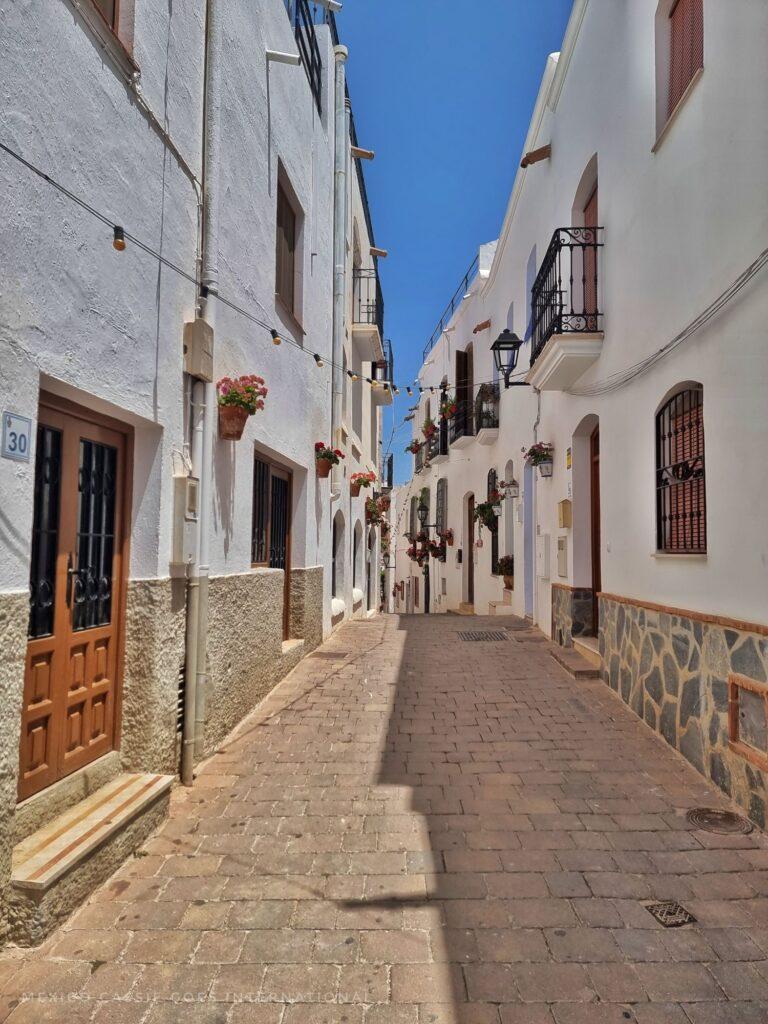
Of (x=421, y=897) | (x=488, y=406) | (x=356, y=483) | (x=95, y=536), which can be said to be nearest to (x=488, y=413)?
(x=488, y=406)

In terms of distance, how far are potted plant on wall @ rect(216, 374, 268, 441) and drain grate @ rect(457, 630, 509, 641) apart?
6.04 meters

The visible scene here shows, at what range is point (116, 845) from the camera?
10.4 feet

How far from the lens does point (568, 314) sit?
23.8ft

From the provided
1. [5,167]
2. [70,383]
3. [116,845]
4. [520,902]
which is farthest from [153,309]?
[520,902]

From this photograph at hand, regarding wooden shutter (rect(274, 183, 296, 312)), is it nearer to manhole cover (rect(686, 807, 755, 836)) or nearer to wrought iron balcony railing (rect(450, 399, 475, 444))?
manhole cover (rect(686, 807, 755, 836))

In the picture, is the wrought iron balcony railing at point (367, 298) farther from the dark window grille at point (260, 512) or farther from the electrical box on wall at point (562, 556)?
the dark window grille at point (260, 512)

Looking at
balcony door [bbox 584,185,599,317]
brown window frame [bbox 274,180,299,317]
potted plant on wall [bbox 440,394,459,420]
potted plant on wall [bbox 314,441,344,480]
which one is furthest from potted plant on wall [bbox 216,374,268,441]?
potted plant on wall [bbox 440,394,459,420]

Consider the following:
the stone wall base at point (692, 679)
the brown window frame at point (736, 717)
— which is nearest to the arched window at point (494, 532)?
the stone wall base at point (692, 679)

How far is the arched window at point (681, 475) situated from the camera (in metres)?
4.91

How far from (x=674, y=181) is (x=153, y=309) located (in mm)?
4165

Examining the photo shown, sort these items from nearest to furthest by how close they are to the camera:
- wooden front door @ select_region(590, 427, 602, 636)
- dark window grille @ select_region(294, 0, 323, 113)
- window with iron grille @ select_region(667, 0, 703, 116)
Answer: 1. window with iron grille @ select_region(667, 0, 703, 116)
2. dark window grille @ select_region(294, 0, 323, 113)
3. wooden front door @ select_region(590, 427, 602, 636)

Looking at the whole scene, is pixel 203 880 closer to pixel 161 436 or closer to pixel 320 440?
pixel 161 436

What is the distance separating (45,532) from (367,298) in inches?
467

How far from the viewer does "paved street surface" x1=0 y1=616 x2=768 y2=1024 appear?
2363mm
